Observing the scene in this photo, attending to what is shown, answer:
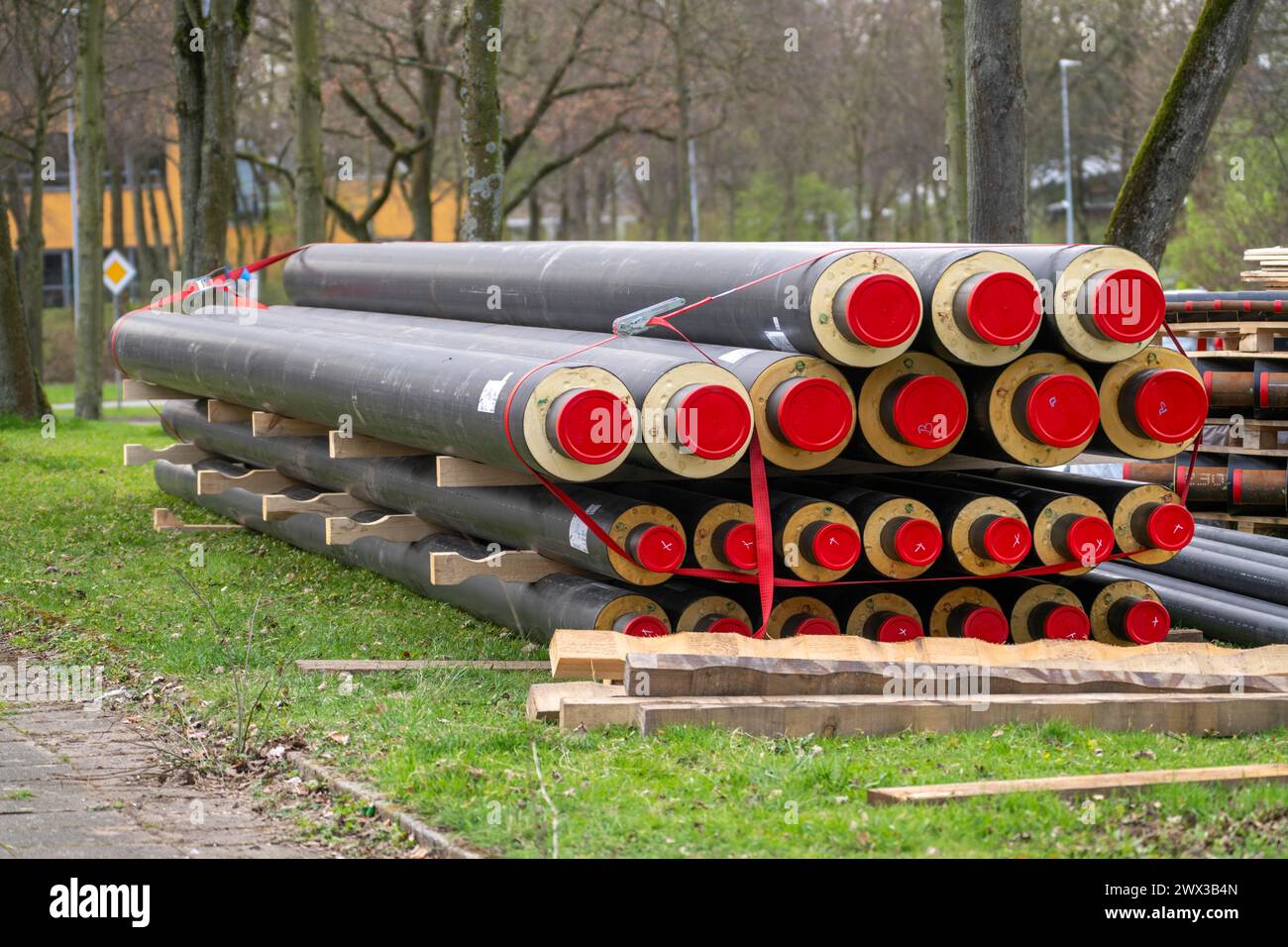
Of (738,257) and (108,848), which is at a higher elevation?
(738,257)

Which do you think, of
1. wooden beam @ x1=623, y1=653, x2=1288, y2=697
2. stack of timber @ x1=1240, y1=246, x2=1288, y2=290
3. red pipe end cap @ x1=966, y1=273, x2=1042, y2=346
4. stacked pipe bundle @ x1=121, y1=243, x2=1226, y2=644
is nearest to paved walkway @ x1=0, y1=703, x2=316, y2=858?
wooden beam @ x1=623, y1=653, x2=1288, y2=697

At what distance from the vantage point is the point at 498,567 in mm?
8055

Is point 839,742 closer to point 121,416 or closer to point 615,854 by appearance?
point 615,854

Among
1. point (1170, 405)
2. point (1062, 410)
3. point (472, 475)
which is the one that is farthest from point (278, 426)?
point (1170, 405)

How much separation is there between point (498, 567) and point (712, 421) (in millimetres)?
1724

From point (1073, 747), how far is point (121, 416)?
23985 mm

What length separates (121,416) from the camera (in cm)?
2733

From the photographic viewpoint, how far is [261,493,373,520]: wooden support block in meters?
10.4

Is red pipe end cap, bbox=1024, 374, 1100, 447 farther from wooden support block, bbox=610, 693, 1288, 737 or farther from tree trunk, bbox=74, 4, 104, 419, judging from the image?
tree trunk, bbox=74, 4, 104, 419

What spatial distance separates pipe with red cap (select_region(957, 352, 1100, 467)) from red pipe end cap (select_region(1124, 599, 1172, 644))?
1096 millimetres
